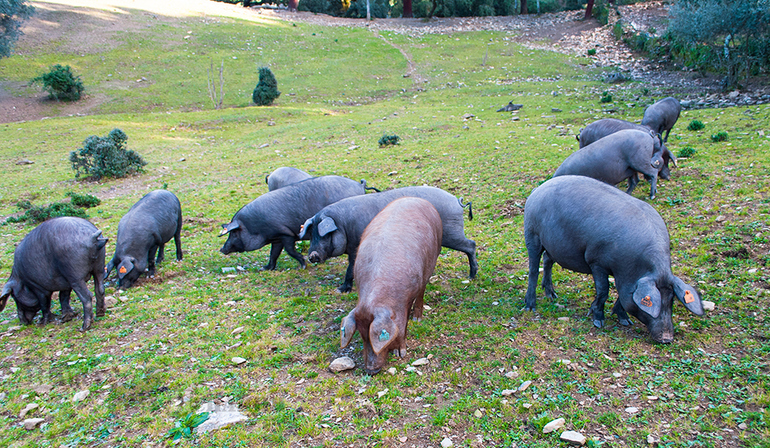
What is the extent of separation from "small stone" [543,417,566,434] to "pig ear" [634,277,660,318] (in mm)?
1742

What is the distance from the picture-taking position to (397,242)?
5824mm

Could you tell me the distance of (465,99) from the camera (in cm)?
2834

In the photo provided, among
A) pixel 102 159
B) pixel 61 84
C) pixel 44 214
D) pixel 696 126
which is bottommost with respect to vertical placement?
pixel 44 214

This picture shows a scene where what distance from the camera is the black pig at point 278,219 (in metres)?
9.16

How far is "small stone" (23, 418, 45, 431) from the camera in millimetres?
4703

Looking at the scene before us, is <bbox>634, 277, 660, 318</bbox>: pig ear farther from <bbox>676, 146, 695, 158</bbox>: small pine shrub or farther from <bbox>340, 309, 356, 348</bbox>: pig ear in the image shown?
<bbox>676, 146, 695, 158</bbox>: small pine shrub

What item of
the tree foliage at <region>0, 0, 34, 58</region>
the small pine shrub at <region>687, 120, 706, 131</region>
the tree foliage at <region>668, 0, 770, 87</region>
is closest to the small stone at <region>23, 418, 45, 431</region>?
the small pine shrub at <region>687, 120, 706, 131</region>

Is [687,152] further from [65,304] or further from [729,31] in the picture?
[65,304]

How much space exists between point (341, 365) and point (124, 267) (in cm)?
501

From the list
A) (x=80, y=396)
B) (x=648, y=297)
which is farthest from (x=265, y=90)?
(x=648, y=297)

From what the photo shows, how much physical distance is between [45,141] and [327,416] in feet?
84.0

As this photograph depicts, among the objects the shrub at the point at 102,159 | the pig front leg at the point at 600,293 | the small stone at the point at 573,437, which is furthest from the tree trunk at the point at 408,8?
the small stone at the point at 573,437

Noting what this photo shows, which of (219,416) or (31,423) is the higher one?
(219,416)

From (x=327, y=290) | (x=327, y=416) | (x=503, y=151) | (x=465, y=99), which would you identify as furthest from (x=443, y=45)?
(x=327, y=416)
